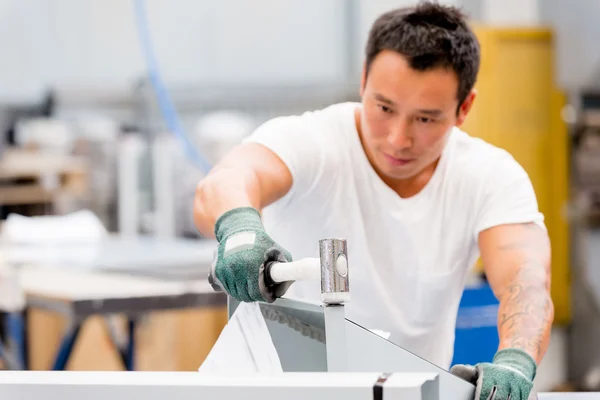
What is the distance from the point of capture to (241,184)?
1.41 meters

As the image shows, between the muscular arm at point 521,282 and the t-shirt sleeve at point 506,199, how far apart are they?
0.02m

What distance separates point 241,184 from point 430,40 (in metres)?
0.44

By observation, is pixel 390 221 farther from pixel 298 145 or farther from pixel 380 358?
pixel 380 358

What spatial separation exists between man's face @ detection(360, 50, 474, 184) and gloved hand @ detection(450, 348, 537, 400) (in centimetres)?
48

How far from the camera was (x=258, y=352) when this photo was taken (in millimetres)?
1060

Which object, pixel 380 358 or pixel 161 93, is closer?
pixel 380 358

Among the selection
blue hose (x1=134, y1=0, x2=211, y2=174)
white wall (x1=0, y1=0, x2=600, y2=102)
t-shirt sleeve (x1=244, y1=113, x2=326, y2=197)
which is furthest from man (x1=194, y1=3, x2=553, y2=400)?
white wall (x1=0, y1=0, x2=600, y2=102)

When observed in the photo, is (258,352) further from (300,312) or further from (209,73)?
(209,73)

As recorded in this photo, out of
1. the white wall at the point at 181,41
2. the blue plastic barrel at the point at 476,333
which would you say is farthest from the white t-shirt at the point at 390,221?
the white wall at the point at 181,41

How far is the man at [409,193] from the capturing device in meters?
1.51

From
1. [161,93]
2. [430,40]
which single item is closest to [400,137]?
[430,40]

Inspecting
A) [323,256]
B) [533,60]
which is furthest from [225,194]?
[533,60]

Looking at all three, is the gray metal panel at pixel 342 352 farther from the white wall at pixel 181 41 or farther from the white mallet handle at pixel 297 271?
the white wall at pixel 181 41

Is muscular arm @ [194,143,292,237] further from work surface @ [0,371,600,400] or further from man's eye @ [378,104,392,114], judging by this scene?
work surface @ [0,371,600,400]
